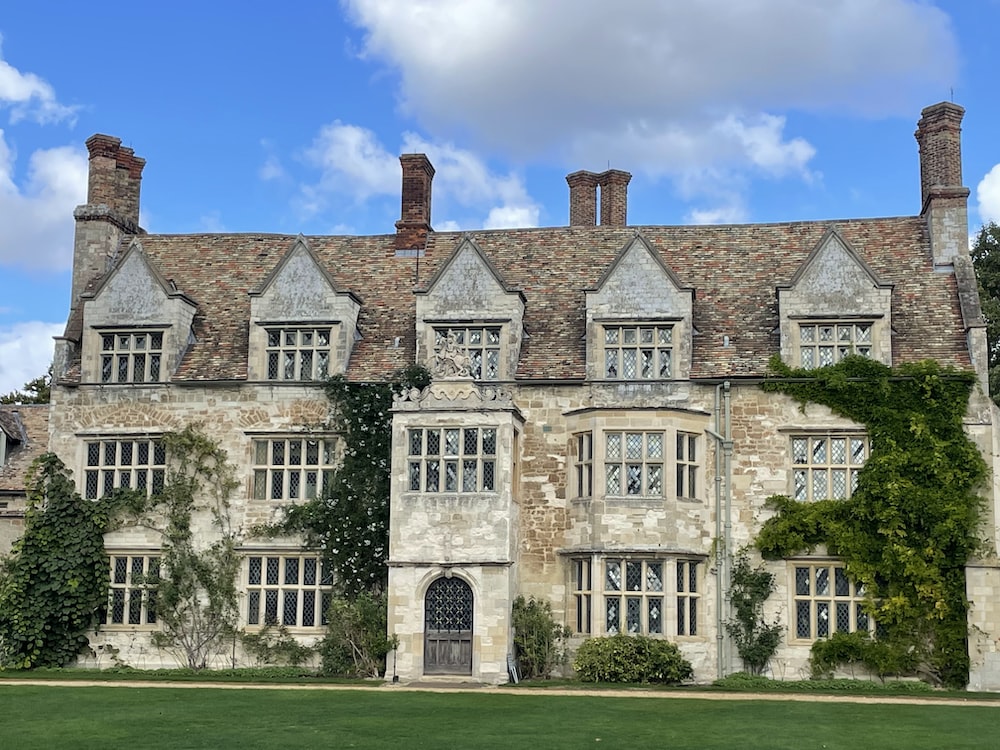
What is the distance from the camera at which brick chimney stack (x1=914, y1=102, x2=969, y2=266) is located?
30.2 m

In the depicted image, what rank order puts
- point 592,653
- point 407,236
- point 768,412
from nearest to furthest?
point 592,653 → point 768,412 → point 407,236

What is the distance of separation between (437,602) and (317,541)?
3.52 meters

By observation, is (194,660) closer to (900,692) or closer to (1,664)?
(1,664)

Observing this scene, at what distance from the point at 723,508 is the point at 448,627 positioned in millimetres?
6593

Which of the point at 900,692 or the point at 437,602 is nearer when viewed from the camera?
the point at 900,692

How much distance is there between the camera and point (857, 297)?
29.0m

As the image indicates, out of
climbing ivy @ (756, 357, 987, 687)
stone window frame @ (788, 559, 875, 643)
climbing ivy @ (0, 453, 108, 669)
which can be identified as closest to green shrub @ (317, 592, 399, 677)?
climbing ivy @ (0, 453, 108, 669)

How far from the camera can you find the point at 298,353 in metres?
30.5

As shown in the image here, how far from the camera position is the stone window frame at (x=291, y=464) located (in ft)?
98.2

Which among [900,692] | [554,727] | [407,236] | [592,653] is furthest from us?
[407,236]

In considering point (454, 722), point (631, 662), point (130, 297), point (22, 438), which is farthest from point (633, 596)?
point (22, 438)

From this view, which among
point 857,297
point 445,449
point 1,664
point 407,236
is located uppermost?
point 407,236

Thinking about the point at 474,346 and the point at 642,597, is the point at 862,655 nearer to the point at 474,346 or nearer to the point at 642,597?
the point at 642,597


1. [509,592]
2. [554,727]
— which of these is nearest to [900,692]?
[509,592]
